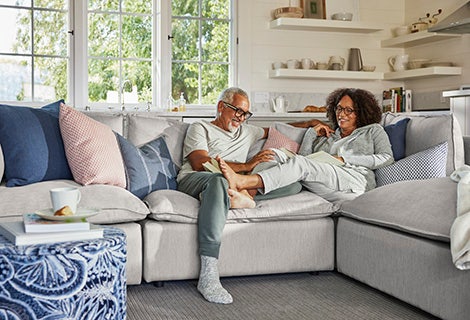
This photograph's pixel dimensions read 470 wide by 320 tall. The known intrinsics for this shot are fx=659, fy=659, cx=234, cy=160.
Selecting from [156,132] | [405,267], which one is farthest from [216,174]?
[405,267]

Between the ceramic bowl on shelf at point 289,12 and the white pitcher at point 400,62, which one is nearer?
the ceramic bowl on shelf at point 289,12

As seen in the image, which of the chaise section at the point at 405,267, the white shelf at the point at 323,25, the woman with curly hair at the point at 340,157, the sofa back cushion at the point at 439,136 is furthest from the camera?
the white shelf at the point at 323,25

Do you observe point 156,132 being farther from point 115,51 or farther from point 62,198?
point 115,51

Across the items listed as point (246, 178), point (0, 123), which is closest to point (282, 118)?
point (246, 178)

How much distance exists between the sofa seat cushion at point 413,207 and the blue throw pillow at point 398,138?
1.73 feet

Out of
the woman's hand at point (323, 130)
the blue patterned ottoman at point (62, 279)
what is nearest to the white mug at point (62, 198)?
the blue patterned ottoman at point (62, 279)

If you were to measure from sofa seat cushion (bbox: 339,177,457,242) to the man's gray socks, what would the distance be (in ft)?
2.66

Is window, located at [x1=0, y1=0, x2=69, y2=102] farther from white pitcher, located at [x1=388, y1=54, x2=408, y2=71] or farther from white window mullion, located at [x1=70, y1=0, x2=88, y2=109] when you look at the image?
white pitcher, located at [x1=388, y1=54, x2=408, y2=71]

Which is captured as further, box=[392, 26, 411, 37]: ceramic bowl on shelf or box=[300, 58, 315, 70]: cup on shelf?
box=[392, 26, 411, 37]: ceramic bowl on shelf

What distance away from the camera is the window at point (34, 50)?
596 cm

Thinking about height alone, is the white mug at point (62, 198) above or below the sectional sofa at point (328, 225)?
above

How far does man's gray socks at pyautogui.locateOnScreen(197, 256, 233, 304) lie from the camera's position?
10.1ft

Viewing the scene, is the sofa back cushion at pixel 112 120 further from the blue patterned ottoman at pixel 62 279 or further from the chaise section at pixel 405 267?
the blue patterned ottoman at pixel 62 279

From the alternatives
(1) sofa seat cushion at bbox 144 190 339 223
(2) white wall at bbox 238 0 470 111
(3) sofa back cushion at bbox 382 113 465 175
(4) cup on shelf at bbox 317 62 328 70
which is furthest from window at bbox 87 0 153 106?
(3) sofa back cushion at bbox 382 113 465 175
